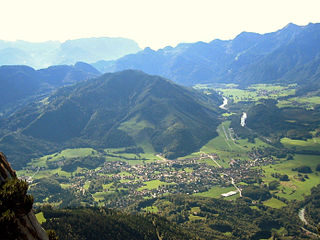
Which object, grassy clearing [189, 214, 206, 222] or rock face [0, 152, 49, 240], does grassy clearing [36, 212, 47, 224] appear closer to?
grassy clearing [189, 214, 206, 222]

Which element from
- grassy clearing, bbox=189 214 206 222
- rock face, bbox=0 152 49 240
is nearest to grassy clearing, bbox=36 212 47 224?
grassy clearing, bbox=189 214 206 222

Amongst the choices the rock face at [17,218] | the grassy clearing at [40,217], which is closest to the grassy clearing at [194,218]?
the grassy clearing at [40,217]

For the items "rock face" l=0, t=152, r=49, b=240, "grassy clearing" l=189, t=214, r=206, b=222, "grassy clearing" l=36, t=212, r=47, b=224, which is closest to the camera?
"rock face" l=0, t=152, r=49, b=240

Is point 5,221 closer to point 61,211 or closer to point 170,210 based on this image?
point 61,211

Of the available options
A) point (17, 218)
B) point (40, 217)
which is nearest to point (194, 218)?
point (40, 217)

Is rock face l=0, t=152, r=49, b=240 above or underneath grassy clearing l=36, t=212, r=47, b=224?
above

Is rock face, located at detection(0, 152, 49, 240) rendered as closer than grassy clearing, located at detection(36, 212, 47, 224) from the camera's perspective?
Yes

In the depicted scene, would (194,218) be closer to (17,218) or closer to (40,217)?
(40,217)

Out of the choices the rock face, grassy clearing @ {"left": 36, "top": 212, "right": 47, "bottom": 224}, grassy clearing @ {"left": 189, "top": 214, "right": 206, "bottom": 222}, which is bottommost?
grassy clearing @ {"left": 189, "top": 214, "right": 206, "bottom": 222}

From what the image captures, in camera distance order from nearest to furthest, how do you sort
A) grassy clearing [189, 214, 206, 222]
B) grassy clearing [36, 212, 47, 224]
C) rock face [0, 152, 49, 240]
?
rock face [0, 152, 49, 240] < grassy clearing [36, 212, 47, 224] < grassy clearing [189, 214, 206, 222]
